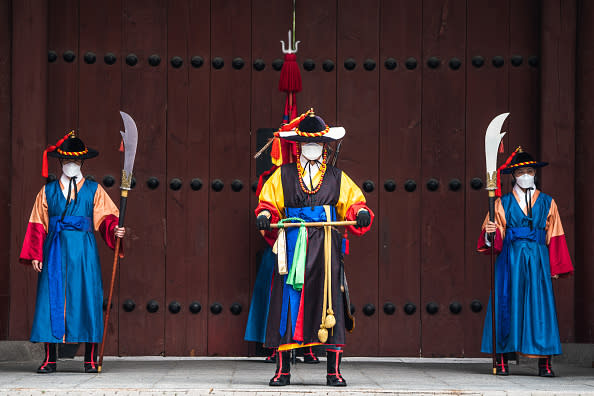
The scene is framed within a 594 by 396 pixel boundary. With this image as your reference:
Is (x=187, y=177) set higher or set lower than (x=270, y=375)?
higher

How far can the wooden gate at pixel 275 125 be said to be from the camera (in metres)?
7.04

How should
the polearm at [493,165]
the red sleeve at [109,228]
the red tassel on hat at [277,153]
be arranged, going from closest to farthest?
the polearm at [493,165] → the red sleeve at [109,228] → the red tassel on hat at [277,153]

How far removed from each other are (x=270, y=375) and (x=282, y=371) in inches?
18.3

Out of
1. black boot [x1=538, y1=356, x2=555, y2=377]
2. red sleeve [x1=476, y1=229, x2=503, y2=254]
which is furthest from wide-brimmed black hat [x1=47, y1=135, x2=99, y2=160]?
black boot [x1=538, y1=356, x2=555, y2=377]

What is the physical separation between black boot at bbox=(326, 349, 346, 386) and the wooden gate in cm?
147

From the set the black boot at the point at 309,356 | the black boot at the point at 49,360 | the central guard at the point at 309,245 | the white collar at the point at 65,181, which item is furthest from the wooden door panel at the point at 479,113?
the black boot at the point at 49,360

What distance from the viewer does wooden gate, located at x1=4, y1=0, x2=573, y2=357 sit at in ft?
23.1

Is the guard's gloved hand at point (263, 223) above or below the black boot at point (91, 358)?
above

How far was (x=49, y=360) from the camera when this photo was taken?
20.0 feet

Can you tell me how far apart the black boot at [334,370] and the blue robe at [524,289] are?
1172 mm

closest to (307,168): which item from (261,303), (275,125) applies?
(261,303)

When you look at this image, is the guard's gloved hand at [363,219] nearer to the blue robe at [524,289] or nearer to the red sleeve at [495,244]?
the red sleeve at [495,244]

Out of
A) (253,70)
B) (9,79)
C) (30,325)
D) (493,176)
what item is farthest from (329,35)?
(30,325)

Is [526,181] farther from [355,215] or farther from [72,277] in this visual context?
[72,277]
